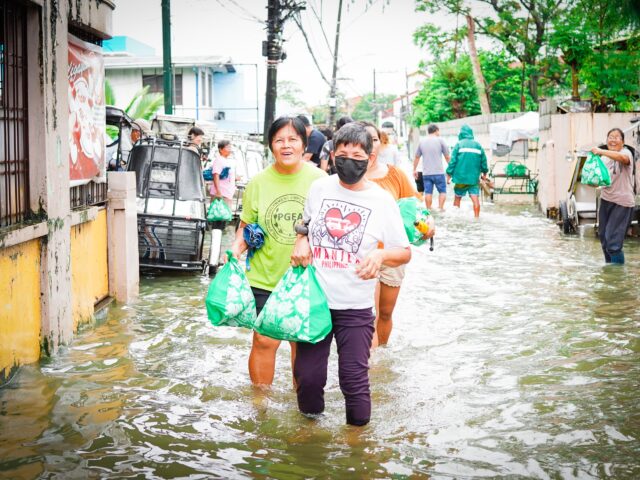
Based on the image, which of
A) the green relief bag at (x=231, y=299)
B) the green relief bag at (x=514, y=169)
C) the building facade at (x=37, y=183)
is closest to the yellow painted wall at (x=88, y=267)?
the building facade at (x=37, y=183)

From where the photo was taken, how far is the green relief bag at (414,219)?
6293 millimetres

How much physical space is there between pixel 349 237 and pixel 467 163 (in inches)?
570

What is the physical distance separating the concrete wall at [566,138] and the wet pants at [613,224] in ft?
17.2

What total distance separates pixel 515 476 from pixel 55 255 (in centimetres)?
414

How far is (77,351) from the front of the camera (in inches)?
287

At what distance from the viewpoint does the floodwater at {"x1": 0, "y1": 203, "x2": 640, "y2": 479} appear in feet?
15.6

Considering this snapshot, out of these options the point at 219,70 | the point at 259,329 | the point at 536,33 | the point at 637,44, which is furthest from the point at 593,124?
the point at 219,70

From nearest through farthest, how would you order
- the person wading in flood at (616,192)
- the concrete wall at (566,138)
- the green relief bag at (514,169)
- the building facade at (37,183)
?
the building facade at (37,183) < the person wading in flood at (616,192) < the concrete wall at (566,138) < the green relief bag at (514,169)

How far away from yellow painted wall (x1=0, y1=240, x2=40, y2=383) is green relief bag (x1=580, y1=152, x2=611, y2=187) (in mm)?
7388

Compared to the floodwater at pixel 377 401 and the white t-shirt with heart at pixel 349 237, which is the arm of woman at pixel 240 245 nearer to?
the white t-shirt with heart at pixel 349 237

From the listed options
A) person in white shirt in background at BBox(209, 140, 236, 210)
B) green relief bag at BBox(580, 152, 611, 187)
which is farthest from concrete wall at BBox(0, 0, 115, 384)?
person in white shirt in background at BBox(209, 140, 236, 210)

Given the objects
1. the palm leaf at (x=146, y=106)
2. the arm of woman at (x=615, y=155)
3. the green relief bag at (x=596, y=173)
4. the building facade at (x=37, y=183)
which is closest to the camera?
the building facade at (x=37, y=183)

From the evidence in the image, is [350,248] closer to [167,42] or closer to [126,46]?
[167,42]

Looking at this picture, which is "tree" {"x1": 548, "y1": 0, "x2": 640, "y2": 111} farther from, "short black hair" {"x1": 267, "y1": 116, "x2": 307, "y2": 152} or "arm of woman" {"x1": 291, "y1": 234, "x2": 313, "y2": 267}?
"arm of woman" {"x1": 291, "y1": 234, "x2": 313, "y2": 267}
